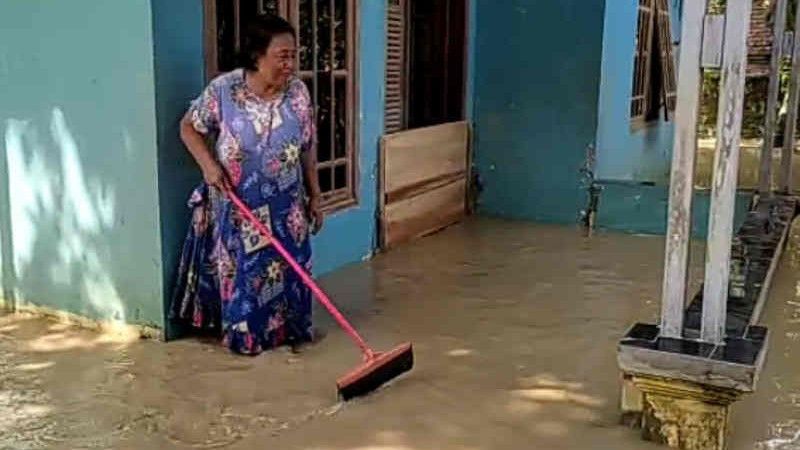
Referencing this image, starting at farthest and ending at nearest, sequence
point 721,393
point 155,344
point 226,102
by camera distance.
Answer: point 155,344, point 226,102, point 721,393

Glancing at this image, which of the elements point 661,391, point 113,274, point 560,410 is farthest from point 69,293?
point 661,391

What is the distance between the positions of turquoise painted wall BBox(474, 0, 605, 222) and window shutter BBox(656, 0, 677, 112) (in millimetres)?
2631

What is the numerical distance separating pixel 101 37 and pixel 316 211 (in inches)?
42.8

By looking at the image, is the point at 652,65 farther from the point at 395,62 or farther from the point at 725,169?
the point at 725,169

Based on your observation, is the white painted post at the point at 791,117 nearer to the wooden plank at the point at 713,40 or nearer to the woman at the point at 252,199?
the wooden plank at the point at 713,40

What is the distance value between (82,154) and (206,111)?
2.11 feet

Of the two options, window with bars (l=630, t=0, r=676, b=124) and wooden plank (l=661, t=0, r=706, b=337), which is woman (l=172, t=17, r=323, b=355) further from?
window with bars (l=630, t=0, r=676, b=124)

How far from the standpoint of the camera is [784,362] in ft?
12.4

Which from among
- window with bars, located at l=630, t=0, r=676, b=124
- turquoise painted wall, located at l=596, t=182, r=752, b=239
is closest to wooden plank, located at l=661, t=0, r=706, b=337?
turquoise painted wall, located at l=596, t=182, r=752, b=239

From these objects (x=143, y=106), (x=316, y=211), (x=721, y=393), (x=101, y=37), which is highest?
(x=101, y=37)

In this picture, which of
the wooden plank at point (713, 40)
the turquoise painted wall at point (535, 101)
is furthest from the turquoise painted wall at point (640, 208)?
the wooden plank at point (713, 40)

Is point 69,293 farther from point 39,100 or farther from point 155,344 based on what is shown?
point 39,100

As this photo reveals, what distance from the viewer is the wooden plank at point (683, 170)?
110 inches

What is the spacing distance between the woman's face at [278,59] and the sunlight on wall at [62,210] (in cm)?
84
